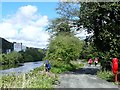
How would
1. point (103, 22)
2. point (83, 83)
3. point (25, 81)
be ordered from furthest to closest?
point (103, 22) < point (83, 83) < point (25, 81)

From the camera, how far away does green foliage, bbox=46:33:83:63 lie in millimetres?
→ 41750

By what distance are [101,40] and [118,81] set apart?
7.86 metres

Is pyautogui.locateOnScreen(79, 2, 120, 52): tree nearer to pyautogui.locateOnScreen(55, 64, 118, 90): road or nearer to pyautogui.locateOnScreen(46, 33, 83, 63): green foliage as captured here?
pyautogui.locateOnScreen(55, 64, 118, 90): road

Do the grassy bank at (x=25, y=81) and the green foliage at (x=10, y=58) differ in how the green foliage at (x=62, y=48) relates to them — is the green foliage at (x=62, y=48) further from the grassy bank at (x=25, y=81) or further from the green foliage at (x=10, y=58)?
the grassy bank at (x=25, y=81)

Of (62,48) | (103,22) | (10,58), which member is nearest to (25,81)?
(103,22)

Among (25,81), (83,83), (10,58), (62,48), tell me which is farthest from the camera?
(10,58)

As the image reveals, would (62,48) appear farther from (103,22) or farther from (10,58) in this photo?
(10,58)

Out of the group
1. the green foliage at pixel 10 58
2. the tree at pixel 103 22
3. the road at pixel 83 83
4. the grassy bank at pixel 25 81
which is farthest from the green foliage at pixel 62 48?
the grassy bank at pixel 25 81

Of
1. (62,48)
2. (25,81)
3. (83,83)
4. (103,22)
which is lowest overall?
(83,83)

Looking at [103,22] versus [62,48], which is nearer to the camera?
[103,22]

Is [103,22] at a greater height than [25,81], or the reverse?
[103,22]

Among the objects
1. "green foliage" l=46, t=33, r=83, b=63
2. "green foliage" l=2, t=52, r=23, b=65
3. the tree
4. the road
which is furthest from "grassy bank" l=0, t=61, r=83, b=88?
"green foliage" l=2, t=52, r=23, b=65

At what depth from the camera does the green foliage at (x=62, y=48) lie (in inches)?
1644

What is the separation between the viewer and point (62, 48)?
137 ft
